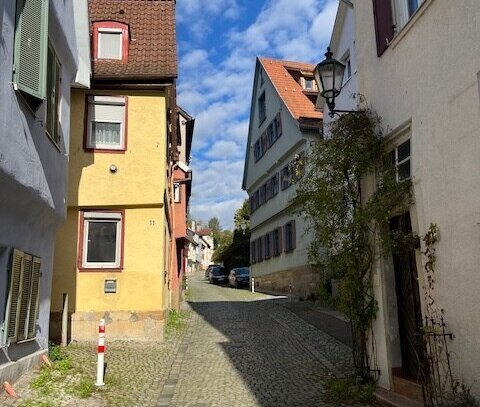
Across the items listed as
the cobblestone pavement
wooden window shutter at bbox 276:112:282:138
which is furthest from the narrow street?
wooden window shutter at bbox 276:112:282:138

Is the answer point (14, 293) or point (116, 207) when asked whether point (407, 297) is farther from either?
point (116, 207)

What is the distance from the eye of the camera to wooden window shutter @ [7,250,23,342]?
750cm

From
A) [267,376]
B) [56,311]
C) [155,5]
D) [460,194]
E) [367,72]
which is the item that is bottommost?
[267,376]

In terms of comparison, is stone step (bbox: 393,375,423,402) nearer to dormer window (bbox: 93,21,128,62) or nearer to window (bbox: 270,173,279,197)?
dormer window (bbox: 93,21,128,62)

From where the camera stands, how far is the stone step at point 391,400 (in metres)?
6.61

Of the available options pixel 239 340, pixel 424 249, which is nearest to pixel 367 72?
pixel 424 249

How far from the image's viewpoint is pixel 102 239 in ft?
42.8

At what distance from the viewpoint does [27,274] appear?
8.34m

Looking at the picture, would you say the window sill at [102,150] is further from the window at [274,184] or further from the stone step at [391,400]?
the window at [274,184]

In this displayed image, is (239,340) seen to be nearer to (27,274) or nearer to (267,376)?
(267,376)

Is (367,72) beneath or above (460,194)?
above

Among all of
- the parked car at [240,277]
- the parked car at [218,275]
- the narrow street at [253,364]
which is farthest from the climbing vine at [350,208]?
the parked car at [218,275]

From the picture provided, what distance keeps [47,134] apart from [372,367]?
20.5 feet

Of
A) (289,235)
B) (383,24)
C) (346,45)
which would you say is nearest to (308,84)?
(289,235)
